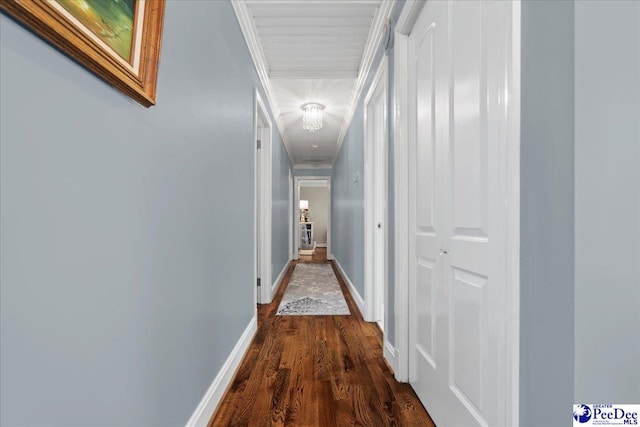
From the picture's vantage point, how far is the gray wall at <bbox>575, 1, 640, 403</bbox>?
2.32 ft

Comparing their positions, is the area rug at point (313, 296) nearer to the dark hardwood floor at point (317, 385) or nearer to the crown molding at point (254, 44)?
the dark hardwood floor at point (317, 385)

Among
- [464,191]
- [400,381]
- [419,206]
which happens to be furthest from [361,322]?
[464,191]

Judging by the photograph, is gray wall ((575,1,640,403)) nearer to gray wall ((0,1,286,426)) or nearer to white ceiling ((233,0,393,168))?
gray wall ((0,1,286,426))

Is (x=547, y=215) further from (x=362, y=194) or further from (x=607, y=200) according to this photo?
(x=362, y=194)

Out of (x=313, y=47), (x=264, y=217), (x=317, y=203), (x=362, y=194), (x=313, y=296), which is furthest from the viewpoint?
(x=317, y=203)

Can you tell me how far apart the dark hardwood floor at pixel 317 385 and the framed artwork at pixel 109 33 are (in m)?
1.52

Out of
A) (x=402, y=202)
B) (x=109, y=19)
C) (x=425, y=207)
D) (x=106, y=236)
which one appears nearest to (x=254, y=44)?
(x=402, y=202)

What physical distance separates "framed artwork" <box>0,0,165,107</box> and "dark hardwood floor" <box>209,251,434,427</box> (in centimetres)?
152

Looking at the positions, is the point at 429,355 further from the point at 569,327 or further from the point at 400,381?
the point at 569,327

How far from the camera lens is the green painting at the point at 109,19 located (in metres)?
0.68

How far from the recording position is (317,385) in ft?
6.31

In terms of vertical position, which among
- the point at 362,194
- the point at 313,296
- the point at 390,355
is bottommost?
the point at 313,296

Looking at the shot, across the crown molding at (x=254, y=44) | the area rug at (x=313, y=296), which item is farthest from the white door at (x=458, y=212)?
the area rug at (x=313, y=296)

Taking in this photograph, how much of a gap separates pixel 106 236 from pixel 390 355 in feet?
6.26
